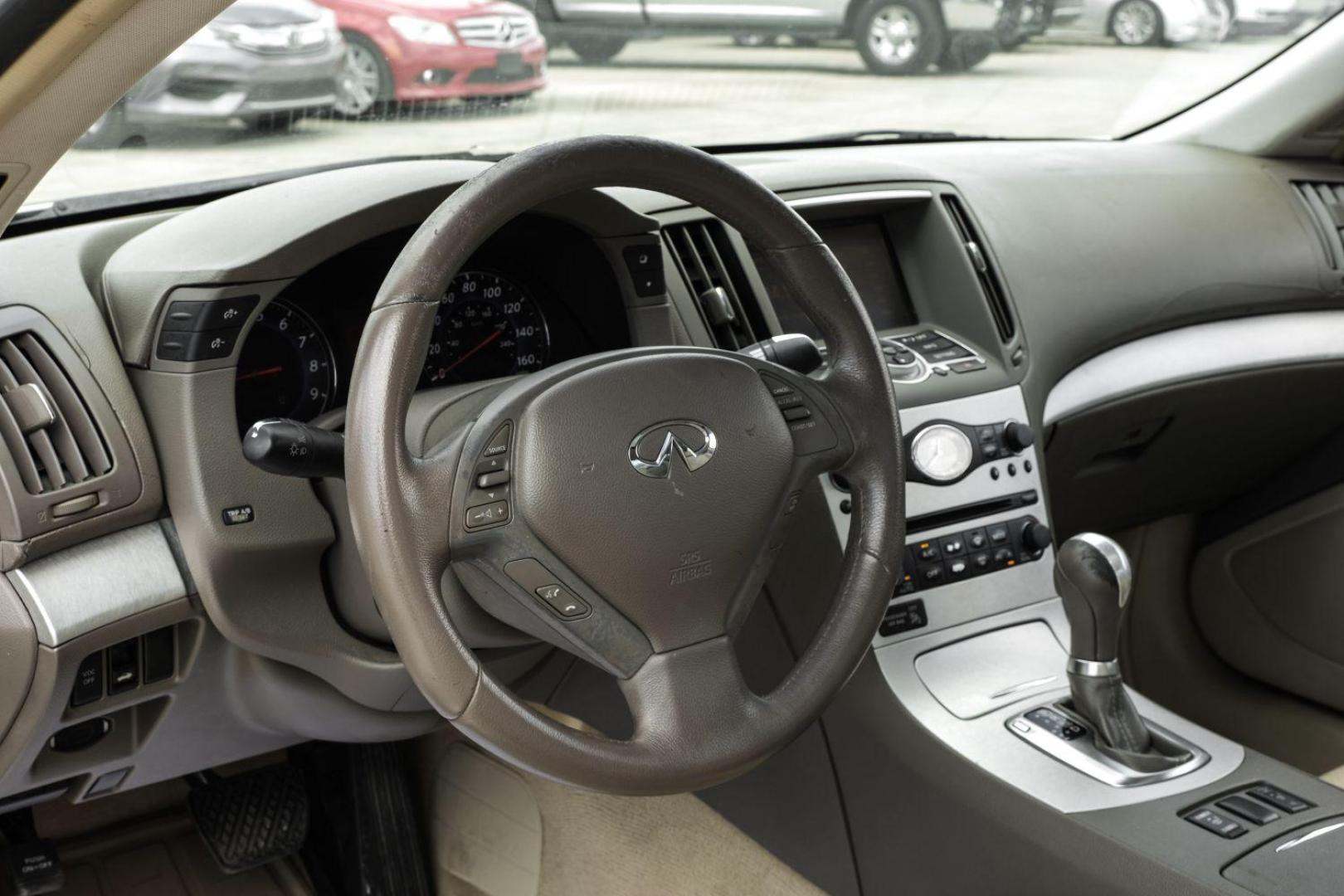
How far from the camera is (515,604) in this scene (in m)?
Answer: 1.14

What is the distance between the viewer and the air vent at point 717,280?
1.70 m

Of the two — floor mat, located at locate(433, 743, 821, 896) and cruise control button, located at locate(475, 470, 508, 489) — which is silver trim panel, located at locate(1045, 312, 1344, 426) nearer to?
floor mat, located at locate(433, 743, 821, 896)

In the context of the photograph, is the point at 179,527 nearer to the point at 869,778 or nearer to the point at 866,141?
the point at 869,778

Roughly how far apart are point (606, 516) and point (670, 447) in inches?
3.4

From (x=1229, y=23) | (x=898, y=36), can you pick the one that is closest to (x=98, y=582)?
(x=898, y=36)

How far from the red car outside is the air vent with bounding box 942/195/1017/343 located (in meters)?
0.68

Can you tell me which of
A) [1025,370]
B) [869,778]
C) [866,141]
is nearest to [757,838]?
[869,778]

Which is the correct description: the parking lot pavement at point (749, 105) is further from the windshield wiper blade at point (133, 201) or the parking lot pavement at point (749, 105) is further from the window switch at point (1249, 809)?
the window switch at point (1249, 809)

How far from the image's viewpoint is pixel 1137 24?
2.76m

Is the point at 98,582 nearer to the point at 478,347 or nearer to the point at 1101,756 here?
the point at 478,347

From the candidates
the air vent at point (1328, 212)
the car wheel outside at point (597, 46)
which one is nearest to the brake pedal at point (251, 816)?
the car wheel outside at point (597, 46)

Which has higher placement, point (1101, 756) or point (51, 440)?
point (51, 440)

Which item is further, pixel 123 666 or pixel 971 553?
pixel 971 553

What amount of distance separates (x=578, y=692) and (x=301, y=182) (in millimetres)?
824
